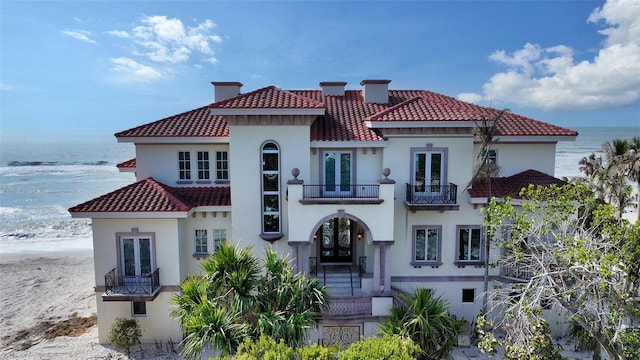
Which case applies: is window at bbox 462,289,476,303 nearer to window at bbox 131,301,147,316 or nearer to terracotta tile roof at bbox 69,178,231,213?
terracotta tile roof at bbox 69,178,231,213

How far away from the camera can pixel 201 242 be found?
16312 millimetres

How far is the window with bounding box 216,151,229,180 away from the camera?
17078 millimetres

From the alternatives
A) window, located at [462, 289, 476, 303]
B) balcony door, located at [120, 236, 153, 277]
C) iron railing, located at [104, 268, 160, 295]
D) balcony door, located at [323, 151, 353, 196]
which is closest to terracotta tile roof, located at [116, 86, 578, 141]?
balcony door, located at [323, 151, 353, 196]

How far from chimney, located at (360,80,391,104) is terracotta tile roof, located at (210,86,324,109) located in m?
4.96

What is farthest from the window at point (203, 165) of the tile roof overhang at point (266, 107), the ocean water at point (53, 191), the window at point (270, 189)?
the ocean water at point (53, 191)

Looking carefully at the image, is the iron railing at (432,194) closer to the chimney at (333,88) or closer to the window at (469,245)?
the window at (469,245)

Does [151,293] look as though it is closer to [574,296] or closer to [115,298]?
[115,298]

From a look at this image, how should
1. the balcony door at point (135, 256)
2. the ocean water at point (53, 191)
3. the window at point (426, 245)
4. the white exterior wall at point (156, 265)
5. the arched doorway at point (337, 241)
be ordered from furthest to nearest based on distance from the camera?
the ocean water at point (53, 191), the arched doorway at point (337, 241), the window at point (426, 245), the balcony door at point (135, 256), the white exterior wall at point (156, 265)

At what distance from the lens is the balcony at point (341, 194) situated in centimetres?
1449

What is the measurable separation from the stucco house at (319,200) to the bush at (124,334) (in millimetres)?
735

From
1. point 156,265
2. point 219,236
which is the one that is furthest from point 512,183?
point 156,265

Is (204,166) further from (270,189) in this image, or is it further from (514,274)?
(514,274)

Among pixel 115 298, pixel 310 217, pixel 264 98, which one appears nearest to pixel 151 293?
pixel 115 298

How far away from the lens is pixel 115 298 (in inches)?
564
